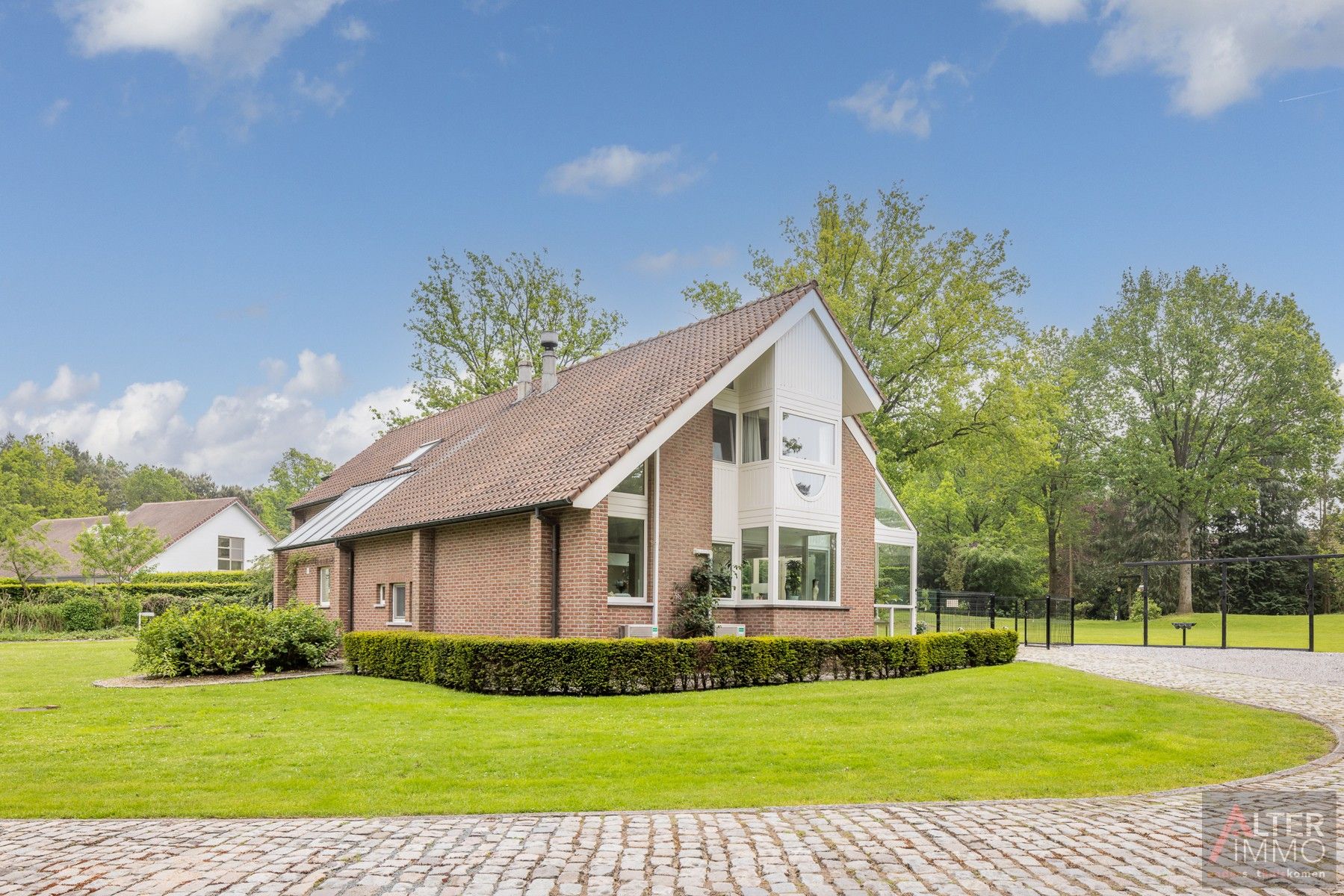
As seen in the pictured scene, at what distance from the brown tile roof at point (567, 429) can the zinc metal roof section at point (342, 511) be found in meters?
0.73

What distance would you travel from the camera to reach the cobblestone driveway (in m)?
5.37

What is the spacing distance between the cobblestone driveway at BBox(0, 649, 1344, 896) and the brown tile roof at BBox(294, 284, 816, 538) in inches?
353

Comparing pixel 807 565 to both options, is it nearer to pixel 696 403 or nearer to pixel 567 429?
pixel 696 403

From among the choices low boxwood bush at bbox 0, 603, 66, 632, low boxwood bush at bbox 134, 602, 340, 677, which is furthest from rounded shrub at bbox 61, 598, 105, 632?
low boxwood bush at bbox 134, 602, 340, 677

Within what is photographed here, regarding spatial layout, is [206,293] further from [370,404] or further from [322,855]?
[322,855]

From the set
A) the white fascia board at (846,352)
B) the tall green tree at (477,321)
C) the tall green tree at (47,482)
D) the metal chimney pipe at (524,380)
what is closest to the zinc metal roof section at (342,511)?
the metal chimney pipe at (524,380)

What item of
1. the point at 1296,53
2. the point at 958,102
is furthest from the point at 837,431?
the point at 1296,53

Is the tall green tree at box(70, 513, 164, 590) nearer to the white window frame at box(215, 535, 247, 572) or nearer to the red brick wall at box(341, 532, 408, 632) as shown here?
the white window frame at box(215, 535, 247, 572)

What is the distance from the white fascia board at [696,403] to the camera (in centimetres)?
1564

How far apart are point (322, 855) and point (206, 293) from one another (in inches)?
999

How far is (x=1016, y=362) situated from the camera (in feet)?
104

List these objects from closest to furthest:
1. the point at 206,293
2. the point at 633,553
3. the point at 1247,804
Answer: the point at 1247,804 → the point at 633,553 → the point at 206,293

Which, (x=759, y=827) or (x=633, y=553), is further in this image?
(x=633, y=553)

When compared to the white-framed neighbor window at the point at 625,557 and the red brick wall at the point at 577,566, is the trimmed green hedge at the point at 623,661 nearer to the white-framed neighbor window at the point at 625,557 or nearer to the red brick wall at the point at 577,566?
the red brick wall at the point at 577,566
